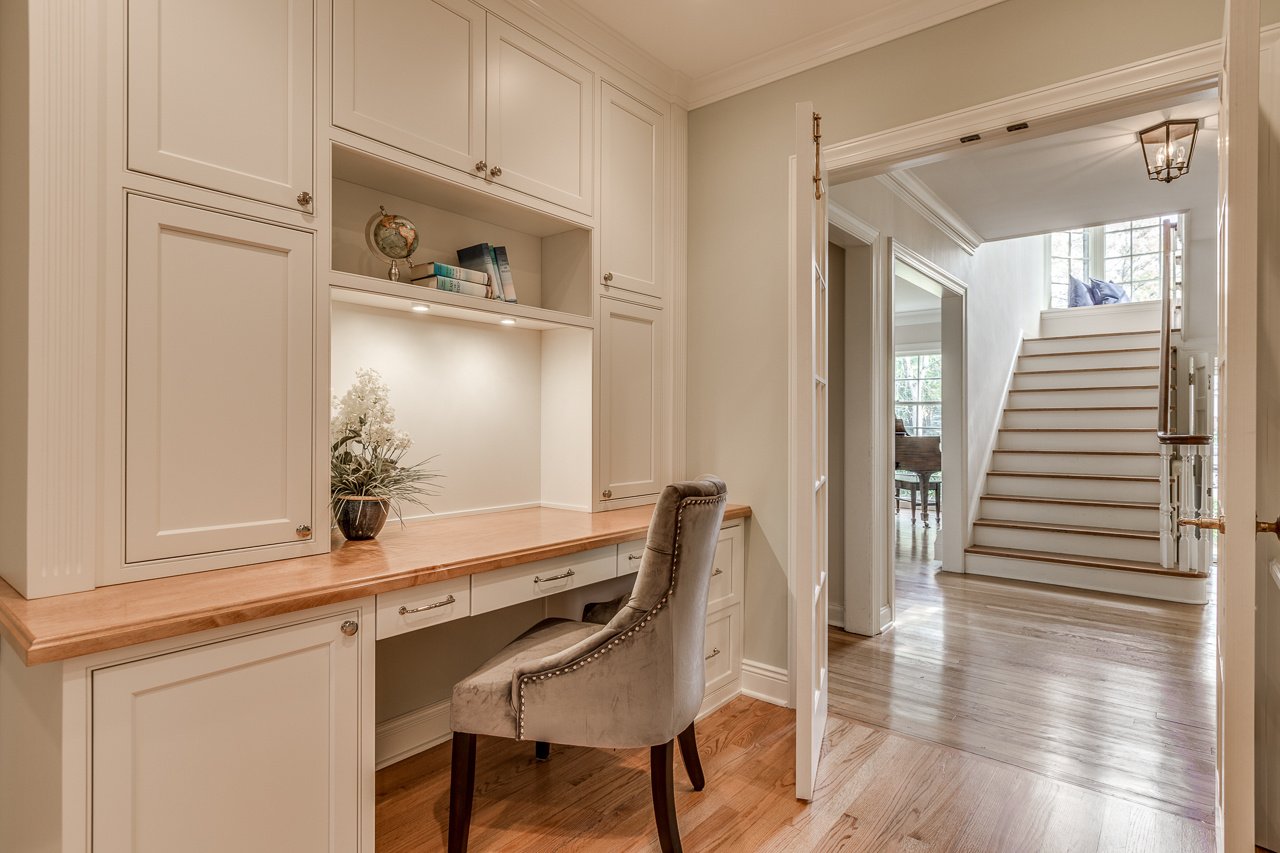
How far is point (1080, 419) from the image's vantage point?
607 centimetres

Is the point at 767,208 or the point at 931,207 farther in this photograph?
the point at 931,207

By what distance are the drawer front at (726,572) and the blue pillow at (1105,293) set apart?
752 cm

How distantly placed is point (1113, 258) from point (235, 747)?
396 inches

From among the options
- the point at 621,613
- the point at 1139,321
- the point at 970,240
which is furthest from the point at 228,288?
the point at 1139,321

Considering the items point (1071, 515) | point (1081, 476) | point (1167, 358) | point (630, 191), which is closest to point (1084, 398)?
point (1081, 476)

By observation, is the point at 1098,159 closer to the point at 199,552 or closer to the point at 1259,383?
the point at 1259,383

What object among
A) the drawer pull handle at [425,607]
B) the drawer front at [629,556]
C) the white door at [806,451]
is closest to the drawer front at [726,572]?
the drawer front at [629,556]

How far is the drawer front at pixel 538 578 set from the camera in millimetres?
1828

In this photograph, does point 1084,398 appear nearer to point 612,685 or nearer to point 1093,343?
point 1093,343

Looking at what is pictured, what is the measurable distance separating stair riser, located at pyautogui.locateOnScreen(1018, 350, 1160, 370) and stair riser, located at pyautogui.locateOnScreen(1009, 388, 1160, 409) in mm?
399

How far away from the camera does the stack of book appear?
85.0 inches

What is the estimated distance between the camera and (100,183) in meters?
1.42

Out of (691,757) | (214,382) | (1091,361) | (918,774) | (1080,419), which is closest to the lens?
(214,382)

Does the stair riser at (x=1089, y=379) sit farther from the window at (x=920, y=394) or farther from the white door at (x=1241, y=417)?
the white door at (x=1241, y=417)
